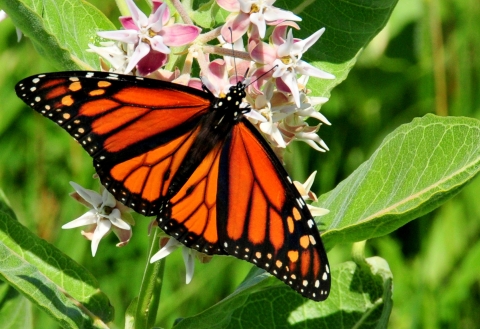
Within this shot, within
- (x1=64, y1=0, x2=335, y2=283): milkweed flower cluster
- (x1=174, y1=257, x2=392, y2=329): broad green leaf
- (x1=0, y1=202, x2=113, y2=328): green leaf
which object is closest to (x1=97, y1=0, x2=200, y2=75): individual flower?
(x1=64, y1=0, x2=335, y2=283): milkweed flower cluster

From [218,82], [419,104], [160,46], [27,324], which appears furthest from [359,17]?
[419,104]

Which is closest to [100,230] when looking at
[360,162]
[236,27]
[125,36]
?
[125,36]

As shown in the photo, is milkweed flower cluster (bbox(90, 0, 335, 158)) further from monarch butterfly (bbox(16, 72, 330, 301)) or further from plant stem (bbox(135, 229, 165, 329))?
plant stem (bbox(135, 229, 165, 329))

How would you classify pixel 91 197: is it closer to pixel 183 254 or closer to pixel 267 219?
pixel 183 254

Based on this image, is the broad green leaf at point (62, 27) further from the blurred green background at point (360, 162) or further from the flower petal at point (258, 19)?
the blurred green background at point (360, 162)

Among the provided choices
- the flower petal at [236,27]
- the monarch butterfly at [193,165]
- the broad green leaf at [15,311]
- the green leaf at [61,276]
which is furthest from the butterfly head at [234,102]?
the broad green leaf at [15,311]

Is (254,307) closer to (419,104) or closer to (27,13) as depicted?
(27,13)
